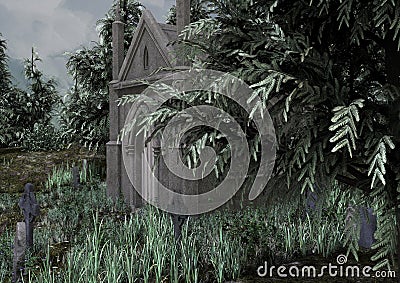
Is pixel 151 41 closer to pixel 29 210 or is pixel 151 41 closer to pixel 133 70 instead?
pixel 133 70

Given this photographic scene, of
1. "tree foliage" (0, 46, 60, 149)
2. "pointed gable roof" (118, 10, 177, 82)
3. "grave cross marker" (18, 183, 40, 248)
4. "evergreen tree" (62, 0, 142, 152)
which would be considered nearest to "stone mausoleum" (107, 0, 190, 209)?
"pointed gable roof" (118, 10, 177, 82)

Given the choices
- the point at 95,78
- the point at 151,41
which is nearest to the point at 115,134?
the point at 151,41

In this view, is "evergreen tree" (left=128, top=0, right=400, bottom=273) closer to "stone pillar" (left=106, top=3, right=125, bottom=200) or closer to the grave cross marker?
the grave cross marker

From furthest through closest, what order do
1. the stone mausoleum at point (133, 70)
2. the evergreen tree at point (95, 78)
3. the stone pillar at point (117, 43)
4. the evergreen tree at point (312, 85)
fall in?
the evergreen tree at point (95, 78), the stone pillar at point (117, 43), the stone mausoleum at point (133, 70), the evergreen tree at point (312, 85)

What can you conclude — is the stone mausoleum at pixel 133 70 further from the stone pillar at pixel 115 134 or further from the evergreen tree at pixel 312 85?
the evergreen tree at pixel 312 85

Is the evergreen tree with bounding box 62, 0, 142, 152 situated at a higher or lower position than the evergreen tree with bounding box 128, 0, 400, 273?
higher

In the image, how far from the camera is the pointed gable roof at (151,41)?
8.44m

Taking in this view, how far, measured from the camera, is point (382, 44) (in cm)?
400

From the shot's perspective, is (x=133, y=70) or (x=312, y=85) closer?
(x=312, y=85)

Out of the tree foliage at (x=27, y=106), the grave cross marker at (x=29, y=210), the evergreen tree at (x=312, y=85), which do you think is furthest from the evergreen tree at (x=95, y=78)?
the evergreen tree at (x=312, y=85)

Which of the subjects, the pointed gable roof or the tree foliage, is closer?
the pointed gable roof

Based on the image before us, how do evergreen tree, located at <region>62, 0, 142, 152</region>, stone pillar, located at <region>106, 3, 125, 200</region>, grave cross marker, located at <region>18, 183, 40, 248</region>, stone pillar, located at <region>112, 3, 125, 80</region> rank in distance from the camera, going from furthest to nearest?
evergreen tree, located at <region>62, 0, 142, 152</region>, stone pillar, located at <region>112, 3, 125, 80</region>, stone pillar, located at <region>106, 3, 125, 200</region>, grave cross marker, located at <region>18, 183, 40, 248</region>

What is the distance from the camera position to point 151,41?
898 centimetres

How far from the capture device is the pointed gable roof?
8445 millimetres
